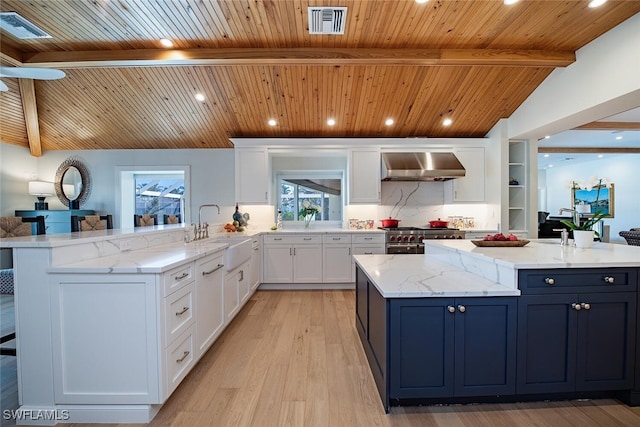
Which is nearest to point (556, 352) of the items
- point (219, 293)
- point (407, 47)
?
point (219, 293)

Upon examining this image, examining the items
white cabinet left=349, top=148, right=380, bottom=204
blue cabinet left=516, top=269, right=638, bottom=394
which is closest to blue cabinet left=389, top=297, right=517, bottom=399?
blue cabinet left=516, top=269, right=638, bottom=394

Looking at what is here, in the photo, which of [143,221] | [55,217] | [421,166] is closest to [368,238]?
[421,166]

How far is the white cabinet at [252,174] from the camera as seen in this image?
191 inches

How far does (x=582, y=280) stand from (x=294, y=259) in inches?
138

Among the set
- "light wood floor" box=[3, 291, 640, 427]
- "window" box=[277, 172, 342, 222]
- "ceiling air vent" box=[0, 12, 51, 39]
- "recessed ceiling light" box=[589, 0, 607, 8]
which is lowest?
"light wood floor" box=[3, 291, 640, 427]

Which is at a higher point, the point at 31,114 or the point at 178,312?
the point at 31,114

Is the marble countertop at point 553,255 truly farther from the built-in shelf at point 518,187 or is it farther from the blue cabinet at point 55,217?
the blue cabinet at point 55,217

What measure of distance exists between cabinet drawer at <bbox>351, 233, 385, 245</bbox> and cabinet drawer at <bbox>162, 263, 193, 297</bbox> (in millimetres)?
2920

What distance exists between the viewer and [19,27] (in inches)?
121

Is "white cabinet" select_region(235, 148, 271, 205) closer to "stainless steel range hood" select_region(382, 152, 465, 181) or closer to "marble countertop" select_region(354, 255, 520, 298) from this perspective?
"stainless steel range hood" select_region(382, 152, 465, 181)

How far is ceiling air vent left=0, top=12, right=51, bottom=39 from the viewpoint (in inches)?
116

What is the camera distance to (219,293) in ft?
8.98

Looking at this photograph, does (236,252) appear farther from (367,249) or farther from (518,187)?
(518,187)

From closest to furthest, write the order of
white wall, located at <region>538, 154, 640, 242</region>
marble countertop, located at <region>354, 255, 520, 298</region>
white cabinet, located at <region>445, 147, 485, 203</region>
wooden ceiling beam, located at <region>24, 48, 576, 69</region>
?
marble countertop, located at <region>354, 255, 520, 298</region> < wooden ceiling beam, located at <region>24, 48, 576, 69</region> < white cabinet, located at <region>445, 147, 485, 203</region> < white wall, located at <region>538, 154, 640, 242</region>
